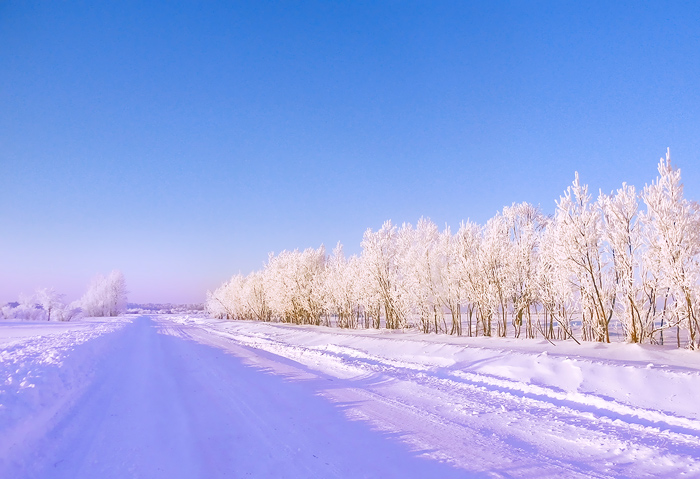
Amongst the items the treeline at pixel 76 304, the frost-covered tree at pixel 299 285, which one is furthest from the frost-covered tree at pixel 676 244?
the treeline at pixel 76 304

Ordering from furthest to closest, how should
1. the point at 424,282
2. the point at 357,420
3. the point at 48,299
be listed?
the point at 48,299, the point at 424,282, the point at 357,420

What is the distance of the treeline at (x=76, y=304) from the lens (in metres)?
81.2

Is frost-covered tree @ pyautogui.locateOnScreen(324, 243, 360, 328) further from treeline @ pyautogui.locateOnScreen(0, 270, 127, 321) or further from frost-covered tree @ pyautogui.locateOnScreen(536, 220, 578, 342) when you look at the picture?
treeline @ pyautogui.locateOnScreen(0, 270, 127, 321)

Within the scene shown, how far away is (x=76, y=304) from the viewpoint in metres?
107

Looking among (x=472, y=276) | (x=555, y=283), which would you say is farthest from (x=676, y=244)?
(x=472, y=276)

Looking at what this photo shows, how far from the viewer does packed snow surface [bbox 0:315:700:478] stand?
5621mm

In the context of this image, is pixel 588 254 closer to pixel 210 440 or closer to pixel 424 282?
pixel 424 282

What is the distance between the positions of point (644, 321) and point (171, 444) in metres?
19.4

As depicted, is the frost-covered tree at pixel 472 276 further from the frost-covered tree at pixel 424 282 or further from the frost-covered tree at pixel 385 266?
the frost-covered tree at pixel 385 266

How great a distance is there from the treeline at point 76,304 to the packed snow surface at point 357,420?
290 ft

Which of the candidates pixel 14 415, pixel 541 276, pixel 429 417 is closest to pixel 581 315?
pixel 541 276

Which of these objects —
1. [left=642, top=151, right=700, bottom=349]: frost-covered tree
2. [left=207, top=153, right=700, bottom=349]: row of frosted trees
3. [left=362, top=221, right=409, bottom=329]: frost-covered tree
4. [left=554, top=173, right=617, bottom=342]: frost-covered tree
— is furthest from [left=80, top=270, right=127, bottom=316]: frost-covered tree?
[left=642, top=151, right=700, bottom=349]: frost-covered tree

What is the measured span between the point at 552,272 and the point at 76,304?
123 meters

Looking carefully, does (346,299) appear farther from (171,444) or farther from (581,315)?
(171,444)
